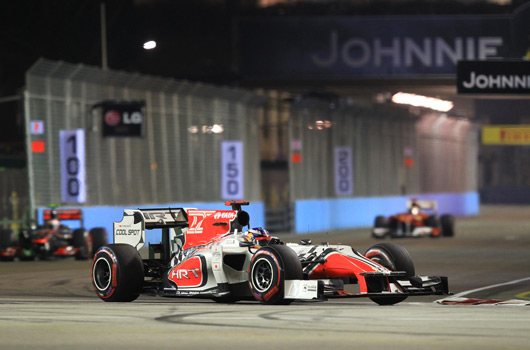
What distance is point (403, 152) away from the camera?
52938 millimetres

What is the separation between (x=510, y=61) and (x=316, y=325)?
16.3 m

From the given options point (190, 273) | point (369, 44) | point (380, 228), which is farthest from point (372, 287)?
point (369, 44)

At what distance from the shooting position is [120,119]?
101 ft

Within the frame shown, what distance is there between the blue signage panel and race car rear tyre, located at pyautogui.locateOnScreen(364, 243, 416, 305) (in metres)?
24.0

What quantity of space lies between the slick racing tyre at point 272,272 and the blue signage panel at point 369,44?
25.4 metres

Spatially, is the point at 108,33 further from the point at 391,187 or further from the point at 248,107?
the point at 391,187

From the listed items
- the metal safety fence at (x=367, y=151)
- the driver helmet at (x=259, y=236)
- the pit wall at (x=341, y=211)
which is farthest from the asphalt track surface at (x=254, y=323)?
the metal safety fence at (x=367, y=151)

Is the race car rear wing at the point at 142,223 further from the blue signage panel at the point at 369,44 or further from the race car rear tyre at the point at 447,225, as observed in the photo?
the blue signage panel at the point at 369,44

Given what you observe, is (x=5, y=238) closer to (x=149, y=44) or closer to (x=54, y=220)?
(x=54, y=220)

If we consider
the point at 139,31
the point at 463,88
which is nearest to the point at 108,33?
the point at 139,31

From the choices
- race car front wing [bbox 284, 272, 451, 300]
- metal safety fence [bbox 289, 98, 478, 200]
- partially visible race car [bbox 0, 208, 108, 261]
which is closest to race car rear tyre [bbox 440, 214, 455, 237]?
metal safety fence [bbox 289, 98, 478, 200]

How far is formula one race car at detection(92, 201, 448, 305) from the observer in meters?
13.0

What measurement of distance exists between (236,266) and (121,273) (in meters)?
1.33

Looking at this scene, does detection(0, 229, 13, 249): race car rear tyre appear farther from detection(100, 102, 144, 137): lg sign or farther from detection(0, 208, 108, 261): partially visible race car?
detection(100, 102, 144, 137): lg sign
